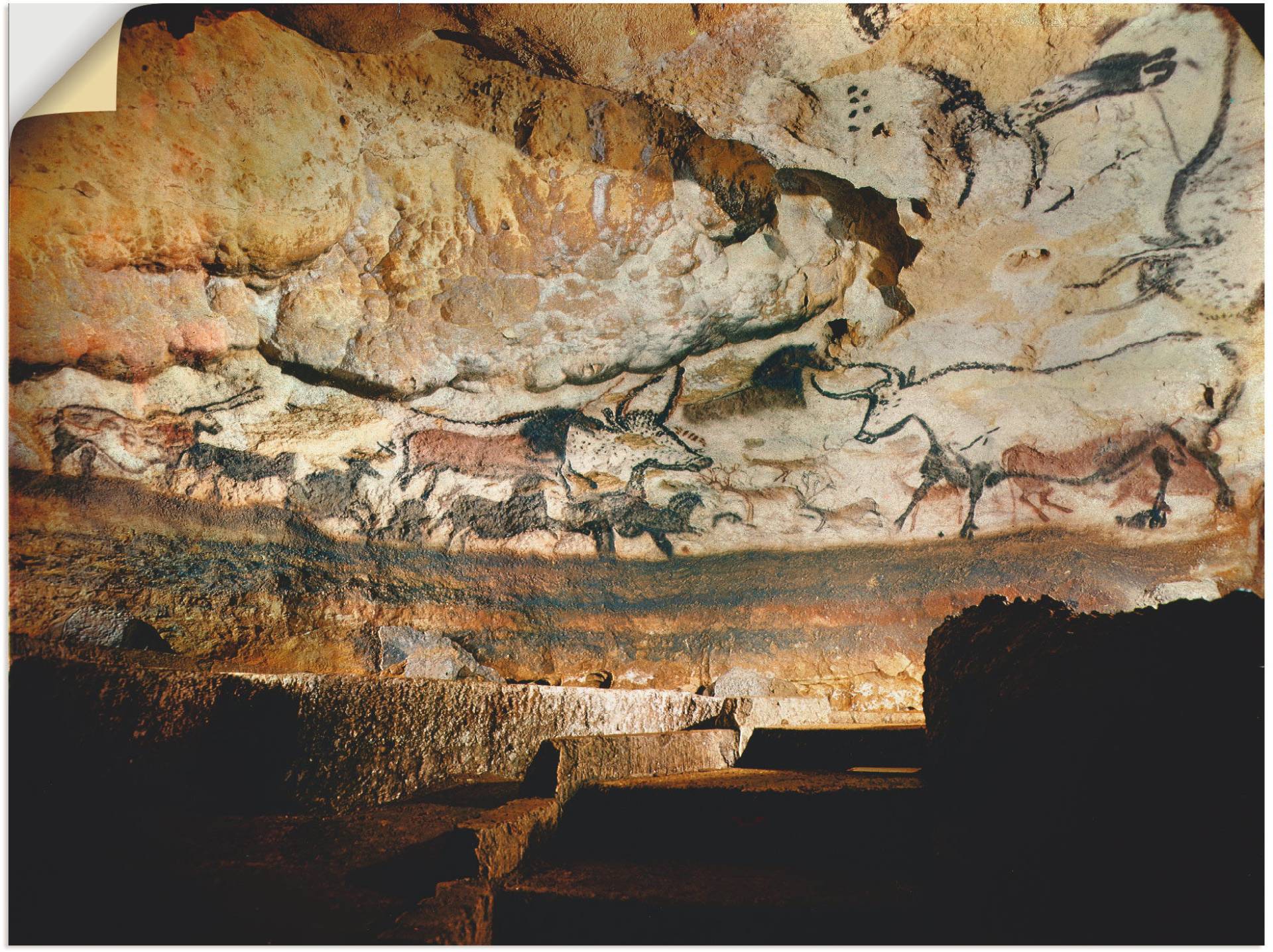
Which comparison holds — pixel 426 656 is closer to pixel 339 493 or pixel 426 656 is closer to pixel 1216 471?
pixel 339 493

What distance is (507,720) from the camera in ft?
7.84

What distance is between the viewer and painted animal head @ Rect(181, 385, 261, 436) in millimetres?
3967

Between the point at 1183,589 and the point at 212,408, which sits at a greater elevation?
the point at 212,408

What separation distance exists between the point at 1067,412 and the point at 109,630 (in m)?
5.91

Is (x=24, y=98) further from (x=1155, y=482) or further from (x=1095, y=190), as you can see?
(x=1155, y=482)

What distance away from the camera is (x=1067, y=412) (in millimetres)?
4906

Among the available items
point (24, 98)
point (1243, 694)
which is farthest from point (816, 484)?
point (24, 98)

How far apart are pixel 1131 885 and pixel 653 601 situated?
4.57 m

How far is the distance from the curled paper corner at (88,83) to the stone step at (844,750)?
3.19 metres

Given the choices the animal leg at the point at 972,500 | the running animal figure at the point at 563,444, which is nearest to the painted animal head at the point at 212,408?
the running animal figure at the point at 563,444

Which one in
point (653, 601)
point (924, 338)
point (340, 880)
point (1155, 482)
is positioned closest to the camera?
point (340, 880)

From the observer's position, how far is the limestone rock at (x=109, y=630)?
354cm

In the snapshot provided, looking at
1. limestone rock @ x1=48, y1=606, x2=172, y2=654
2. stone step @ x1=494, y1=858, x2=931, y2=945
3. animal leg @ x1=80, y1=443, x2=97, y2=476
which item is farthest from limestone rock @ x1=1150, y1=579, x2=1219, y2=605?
animal leg @ x1=80, y1=443, x2=97, y2=476

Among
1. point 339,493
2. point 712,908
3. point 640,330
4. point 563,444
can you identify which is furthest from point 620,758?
point 339,493
